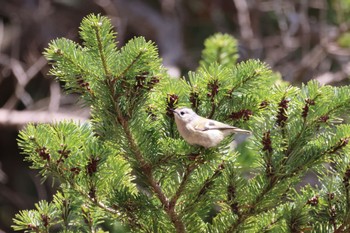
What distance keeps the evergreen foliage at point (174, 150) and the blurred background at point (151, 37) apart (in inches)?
105

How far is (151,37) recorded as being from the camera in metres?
5.43

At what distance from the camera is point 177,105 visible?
1.86m

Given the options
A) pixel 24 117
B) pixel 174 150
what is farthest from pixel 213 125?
pixel 24 117

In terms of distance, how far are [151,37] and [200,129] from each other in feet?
12.3

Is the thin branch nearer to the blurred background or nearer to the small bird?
the blurred background

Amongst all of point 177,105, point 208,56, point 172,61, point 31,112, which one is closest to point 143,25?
point 172,61

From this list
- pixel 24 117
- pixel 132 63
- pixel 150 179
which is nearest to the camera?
pixel 132 63

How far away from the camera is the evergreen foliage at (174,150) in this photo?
5.51 feet

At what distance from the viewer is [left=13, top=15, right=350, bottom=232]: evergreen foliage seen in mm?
1679

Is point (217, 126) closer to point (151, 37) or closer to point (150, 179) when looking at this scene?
point (150, 179)

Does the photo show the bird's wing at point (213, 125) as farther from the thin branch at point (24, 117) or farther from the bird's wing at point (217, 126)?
the thin branch at point (24, 117)

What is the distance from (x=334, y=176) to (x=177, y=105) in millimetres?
542

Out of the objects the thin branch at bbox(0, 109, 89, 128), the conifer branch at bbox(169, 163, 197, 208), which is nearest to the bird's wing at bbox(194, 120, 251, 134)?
the conifer branch at bbox(169, 163, 197, 208)

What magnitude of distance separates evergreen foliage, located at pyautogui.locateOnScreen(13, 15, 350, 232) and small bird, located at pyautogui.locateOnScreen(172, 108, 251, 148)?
0.09 feet
